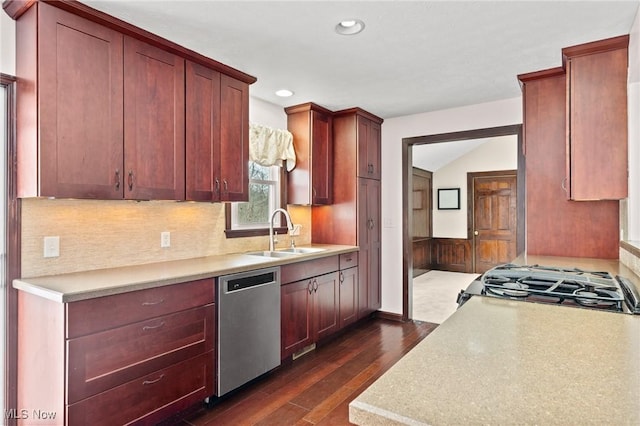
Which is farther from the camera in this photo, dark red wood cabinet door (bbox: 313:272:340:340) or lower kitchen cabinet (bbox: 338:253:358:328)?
lower kitchen cabinet (bbox: 338:253:358:328)

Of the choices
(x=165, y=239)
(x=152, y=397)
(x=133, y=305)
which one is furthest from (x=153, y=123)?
(x=152, y=397)

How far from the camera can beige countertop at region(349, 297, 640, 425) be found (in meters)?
0.63

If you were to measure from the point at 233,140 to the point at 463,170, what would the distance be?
19.6 feet

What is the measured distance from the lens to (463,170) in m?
7.60

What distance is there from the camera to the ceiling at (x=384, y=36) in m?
2.00

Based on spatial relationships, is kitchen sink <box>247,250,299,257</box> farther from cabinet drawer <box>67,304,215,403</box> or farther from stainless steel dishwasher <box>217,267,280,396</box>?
cabinet drawer <box>67,304,215,403</box>

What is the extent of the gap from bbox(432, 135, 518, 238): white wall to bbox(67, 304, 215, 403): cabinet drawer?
639 cm

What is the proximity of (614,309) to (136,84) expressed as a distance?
258cm

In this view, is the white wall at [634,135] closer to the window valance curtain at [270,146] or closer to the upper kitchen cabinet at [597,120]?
the upper kitchen cabinet at [597,120]

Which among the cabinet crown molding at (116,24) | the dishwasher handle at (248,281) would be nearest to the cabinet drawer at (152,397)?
the dishwasher handle at (248,281)

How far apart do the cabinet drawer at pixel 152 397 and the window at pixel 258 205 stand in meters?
1.25

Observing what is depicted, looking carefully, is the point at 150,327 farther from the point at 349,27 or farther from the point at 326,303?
the point at 349,27

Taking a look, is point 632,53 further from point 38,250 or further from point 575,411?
point 38,250

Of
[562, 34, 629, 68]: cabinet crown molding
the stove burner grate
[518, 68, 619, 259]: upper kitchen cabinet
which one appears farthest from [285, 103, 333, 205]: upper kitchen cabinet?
the stove burner grate
